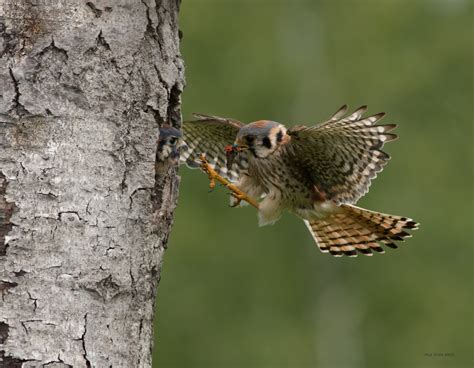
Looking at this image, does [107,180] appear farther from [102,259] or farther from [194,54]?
[194,54]

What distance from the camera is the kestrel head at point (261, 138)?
538 cm

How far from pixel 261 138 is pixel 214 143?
1.50 ft

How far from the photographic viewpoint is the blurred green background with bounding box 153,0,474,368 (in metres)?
13.3

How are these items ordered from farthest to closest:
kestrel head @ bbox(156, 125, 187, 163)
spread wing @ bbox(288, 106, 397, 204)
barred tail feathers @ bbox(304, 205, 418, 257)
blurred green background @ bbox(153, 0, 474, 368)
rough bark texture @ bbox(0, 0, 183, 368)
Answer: blurred green background @ bbox(153, 0, 474, 368) < barred tail feathers @ bbox(304, 205, 418, 257) < spread wing @ bbox(288, 106, 397, 204) < kestrel head @ bbox(156, 125, 187, 163) < rough bark texture @ bbox(0, 0, 183, 368)

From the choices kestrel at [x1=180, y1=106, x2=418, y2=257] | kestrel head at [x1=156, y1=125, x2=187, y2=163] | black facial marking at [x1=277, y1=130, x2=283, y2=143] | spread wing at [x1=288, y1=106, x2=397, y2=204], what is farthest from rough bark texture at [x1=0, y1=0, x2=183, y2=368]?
black facial marking at [x1=277, y1=130, x2=283, y2=143]

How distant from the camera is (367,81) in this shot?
1416cm

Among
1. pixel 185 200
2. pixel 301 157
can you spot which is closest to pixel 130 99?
pixel 301 157

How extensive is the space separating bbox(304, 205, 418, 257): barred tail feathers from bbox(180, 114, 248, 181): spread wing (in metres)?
0.61

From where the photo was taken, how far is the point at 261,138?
5.41 m

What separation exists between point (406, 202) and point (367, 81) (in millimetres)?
1866

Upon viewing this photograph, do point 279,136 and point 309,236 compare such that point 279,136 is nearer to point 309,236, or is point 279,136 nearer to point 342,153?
point 342,153

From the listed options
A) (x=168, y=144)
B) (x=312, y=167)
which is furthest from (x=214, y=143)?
(x=168, y=144)

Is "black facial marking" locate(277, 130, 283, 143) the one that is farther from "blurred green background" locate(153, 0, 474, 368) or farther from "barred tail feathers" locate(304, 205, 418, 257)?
"blurred green background" locate(153, 0, 474, 368)

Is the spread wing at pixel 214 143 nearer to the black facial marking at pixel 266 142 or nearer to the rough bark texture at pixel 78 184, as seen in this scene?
the black facial marking at pixel 266 142
